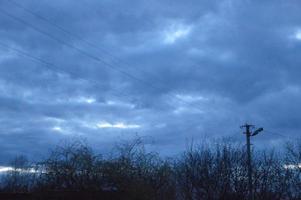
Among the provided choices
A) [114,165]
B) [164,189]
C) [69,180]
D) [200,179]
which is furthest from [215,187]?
[69,180]

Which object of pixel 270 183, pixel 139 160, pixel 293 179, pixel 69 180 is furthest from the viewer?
Result: pixel 293 179

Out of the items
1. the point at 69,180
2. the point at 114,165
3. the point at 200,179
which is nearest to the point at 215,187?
the point at 200,179

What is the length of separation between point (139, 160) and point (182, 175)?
3277mm

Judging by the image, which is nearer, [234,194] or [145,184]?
[145,184]

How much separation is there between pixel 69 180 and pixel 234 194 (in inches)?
425

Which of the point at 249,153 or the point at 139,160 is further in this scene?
the point at 249,153

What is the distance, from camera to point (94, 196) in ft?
86.3

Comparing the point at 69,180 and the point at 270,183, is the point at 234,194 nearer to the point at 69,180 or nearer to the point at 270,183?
the point at 270,183

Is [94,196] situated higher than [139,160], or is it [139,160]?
[139,160]

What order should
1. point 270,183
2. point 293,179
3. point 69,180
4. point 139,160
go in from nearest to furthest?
point 69,180
point 139,160
point 270,183
point 293,179

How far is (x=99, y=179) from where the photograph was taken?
86.8 feet

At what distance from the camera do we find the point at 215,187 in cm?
2931

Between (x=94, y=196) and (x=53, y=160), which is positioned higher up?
(x=53, y=160)

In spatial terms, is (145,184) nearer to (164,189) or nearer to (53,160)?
(164,189)
